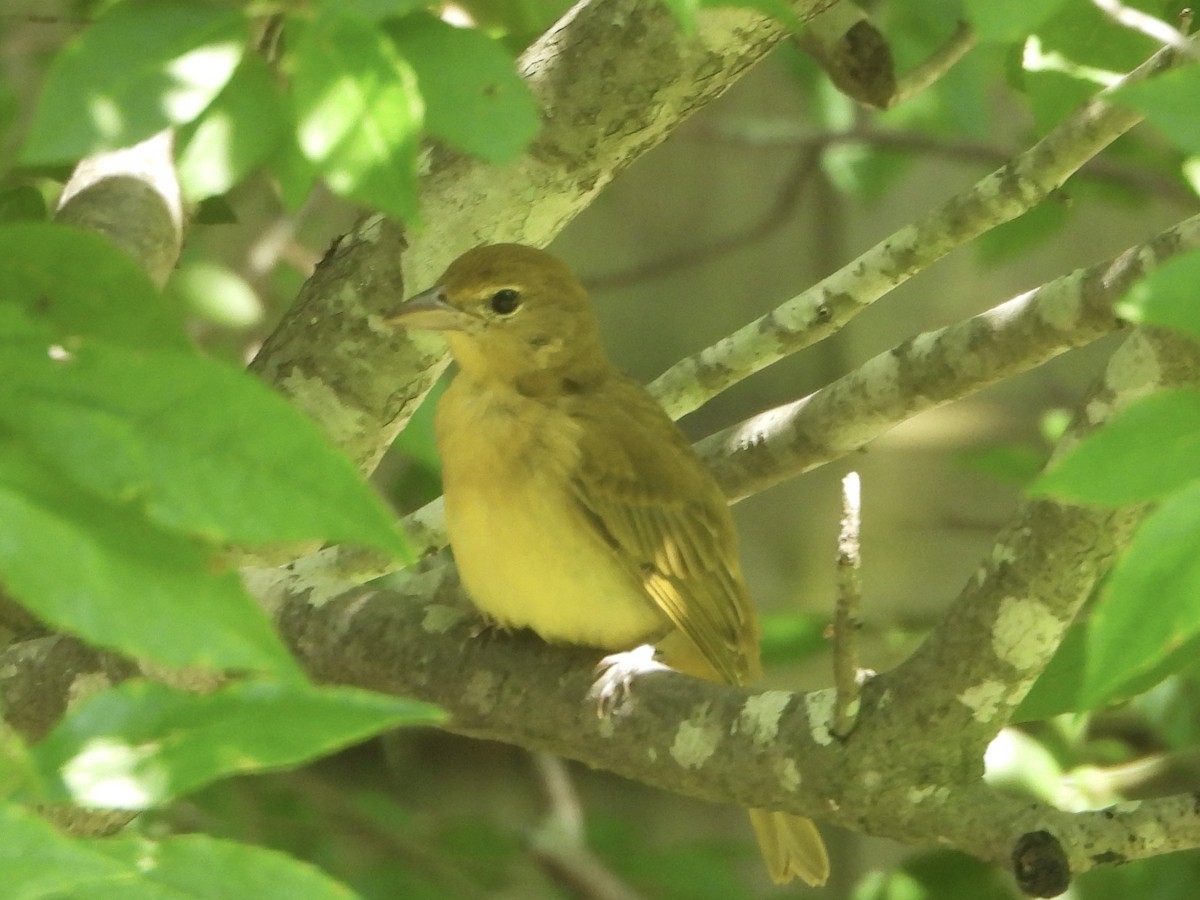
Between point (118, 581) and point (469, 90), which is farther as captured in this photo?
point (469, 90)

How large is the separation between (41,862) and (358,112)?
2.35 feet

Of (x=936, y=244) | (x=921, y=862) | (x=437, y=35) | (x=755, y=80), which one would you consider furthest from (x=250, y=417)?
(x=755, y=80)

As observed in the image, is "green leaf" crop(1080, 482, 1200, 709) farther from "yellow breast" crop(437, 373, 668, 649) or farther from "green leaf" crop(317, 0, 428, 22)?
"yellow breast" crop(437, 373, 668, 649)

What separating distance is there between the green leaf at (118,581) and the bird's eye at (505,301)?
198cm

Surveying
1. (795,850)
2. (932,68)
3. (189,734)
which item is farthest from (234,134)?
(795,850)

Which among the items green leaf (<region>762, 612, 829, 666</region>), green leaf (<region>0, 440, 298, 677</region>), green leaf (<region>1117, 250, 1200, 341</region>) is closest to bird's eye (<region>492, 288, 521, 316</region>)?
green leaf (<region>762, 612, 829, 666</region>)

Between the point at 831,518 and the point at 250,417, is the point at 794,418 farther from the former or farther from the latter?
the point at 831,518

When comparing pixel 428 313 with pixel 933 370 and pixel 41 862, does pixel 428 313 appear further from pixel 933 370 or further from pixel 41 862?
pixel 41 862

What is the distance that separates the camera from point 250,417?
114 centimetres

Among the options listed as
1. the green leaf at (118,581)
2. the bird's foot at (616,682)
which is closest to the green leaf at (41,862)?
the green leaf at (118,581)

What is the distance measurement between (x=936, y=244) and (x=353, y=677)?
51.3 inches

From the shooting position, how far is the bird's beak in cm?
277

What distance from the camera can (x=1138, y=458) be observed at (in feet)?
3.57

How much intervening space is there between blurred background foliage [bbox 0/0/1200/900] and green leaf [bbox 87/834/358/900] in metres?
0.67
